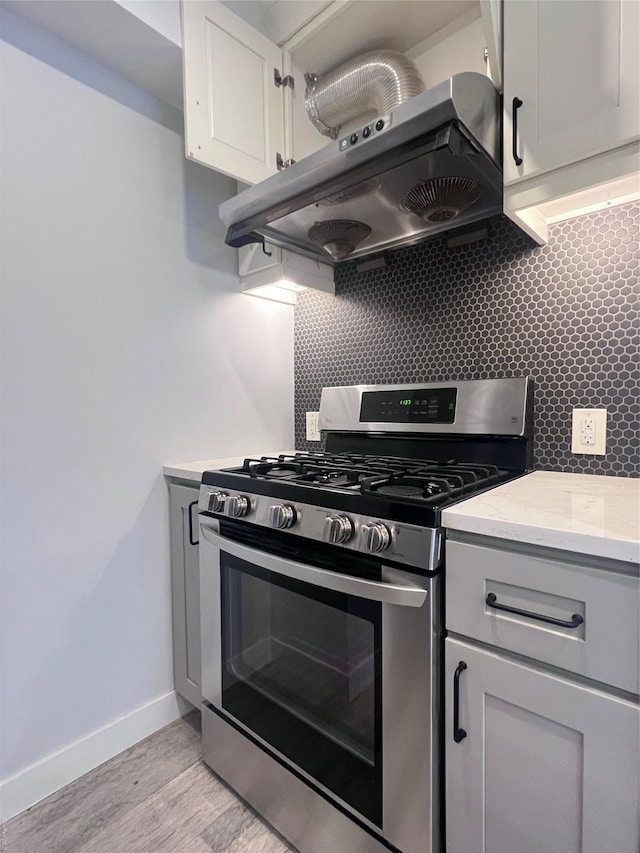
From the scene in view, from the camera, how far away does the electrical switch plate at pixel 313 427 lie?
2070 millimetres

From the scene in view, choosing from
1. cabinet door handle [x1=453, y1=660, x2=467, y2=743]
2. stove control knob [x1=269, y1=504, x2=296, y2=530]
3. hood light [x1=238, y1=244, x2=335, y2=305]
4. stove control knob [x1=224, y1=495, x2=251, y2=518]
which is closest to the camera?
cabinet door handle [x1=453, y1=660, x2=467, y2=743]

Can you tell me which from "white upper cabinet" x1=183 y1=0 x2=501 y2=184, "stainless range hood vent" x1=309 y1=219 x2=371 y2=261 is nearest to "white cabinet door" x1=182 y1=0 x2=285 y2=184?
"white upper cabinet" x1=183 y1=0 x2=501 y2=184

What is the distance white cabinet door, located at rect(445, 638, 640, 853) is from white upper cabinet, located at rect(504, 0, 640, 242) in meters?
1.08

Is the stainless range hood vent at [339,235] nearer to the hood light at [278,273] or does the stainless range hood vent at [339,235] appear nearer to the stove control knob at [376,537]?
the hood light at [278,273]

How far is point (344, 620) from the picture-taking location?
3.42ft

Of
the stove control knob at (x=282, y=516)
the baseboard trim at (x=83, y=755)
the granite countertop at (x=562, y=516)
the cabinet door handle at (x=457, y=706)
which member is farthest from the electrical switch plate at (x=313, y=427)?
the cabinet door handle at (x=457, y=706)

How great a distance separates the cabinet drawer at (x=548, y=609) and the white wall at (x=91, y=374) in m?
1.19

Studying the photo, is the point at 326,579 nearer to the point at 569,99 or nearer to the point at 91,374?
the point at 91,374

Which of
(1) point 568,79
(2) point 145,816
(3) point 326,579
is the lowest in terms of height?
(2) point 145,816

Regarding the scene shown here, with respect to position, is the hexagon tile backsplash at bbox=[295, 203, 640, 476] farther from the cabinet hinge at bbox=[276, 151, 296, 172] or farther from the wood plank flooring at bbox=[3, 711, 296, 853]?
the wood plank flooring at bbox=[3, 711, 296, 853]

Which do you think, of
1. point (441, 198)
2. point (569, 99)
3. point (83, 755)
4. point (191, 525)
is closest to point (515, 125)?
point (569, 99)

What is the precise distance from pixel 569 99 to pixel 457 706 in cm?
136

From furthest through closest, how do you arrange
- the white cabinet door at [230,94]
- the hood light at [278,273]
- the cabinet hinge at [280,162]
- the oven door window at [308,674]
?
the hood light at [278,273] < the cabinet hinge at [280,162] < the white cabinet door at [230,94] < the oven door window at [308,674]

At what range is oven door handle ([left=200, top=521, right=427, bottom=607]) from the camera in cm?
89
